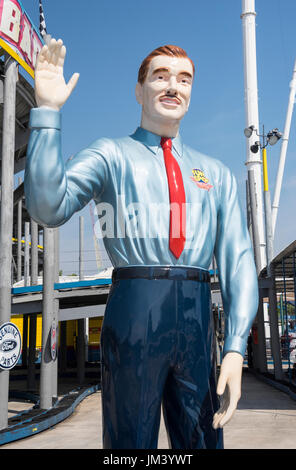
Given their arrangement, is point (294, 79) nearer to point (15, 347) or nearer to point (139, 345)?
point (15, 347)

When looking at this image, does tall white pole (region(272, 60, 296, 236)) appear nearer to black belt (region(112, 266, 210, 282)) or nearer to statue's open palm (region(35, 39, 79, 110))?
black belt (region(112, 266, 210, 282))

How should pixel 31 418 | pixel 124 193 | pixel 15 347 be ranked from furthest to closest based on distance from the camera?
1. pixel 31 418
2. pixel 15 347
3. pixel 124 193

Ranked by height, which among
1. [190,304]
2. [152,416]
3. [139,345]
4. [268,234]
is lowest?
[152,416]

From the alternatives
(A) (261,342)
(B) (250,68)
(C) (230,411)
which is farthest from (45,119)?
(B) (250,68)

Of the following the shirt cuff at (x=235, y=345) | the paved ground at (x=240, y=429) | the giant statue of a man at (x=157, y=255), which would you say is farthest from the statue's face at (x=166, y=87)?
the paved ground at (x=240, y=429)

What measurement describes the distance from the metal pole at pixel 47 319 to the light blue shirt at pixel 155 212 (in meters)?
8.53

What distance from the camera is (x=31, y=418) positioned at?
31.2 feet

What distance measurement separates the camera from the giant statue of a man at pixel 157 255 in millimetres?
1901

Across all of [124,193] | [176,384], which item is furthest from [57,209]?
[176,384]

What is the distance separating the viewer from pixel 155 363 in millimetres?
1966

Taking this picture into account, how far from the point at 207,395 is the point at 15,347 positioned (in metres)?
6.42

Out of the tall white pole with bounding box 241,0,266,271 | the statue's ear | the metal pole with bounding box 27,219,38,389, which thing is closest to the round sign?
the statue's ear

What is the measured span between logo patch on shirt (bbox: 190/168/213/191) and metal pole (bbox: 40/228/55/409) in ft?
28.1

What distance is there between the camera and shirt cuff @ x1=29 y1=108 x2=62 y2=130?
1.84 meters
